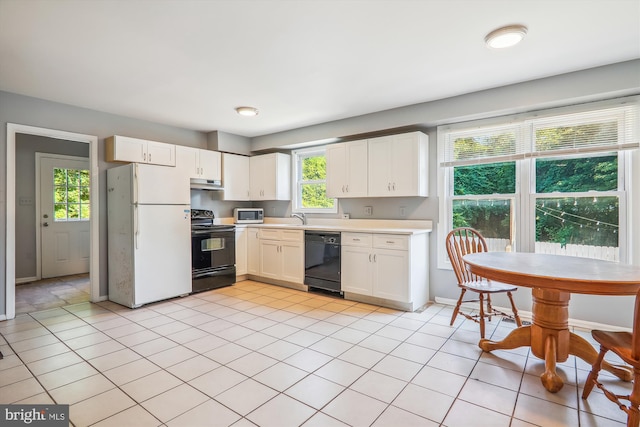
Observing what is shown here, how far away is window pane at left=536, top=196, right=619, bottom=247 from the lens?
9.89 feet

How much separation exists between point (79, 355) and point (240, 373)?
137cm

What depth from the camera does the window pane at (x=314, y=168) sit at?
518cm

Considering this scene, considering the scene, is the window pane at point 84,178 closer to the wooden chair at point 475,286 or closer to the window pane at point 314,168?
the window pane at point 314,168

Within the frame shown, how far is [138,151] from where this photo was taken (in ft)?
13.8

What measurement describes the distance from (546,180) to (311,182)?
3.15m

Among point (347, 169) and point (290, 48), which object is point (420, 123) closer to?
point (347, 169)

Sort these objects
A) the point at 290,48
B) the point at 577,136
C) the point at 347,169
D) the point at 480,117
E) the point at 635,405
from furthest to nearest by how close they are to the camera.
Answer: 1. the point at 347,169
2. the point at 480,117
3. the point at 577,136
4. the point at 290,48
5. the point at 635,405

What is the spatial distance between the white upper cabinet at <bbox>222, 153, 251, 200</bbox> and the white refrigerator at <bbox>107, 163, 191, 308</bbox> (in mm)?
1048

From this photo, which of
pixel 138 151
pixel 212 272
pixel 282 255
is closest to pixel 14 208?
pixel 138 151

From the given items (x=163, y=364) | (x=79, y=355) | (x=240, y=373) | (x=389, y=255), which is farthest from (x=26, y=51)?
(x=389, y=255)

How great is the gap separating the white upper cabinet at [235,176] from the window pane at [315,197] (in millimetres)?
1003

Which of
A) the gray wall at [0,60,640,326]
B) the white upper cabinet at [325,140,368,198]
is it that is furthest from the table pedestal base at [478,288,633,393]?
the white upper cabinet at [325,140,368,198]

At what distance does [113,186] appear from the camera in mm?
4020

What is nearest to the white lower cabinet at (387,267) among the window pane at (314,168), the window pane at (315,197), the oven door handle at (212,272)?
the window pane at (315,197)
